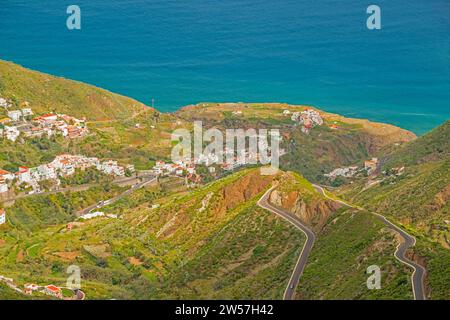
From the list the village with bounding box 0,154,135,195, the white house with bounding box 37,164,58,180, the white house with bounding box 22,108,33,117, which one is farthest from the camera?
the white house with bounding box 22,108,33,117

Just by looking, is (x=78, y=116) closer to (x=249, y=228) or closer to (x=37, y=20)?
(x=249, y=228)

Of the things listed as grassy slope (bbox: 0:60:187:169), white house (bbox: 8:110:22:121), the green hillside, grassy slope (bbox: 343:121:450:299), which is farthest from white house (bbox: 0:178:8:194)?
the green hillside

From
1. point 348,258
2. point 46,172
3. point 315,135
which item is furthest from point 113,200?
point 315,135

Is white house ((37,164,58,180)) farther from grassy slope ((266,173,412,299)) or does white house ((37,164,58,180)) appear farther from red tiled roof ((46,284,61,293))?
grassy slope ((266,173,412,299))

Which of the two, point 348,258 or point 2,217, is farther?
point 2,217

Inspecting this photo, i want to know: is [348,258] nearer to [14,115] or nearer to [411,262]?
[411,262]

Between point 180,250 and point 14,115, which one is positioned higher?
point 14,115

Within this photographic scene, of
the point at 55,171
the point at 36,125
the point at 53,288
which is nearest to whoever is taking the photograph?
the point at 53,288

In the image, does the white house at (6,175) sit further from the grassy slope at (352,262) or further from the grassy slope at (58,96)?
the grassy slope at (352,262)
